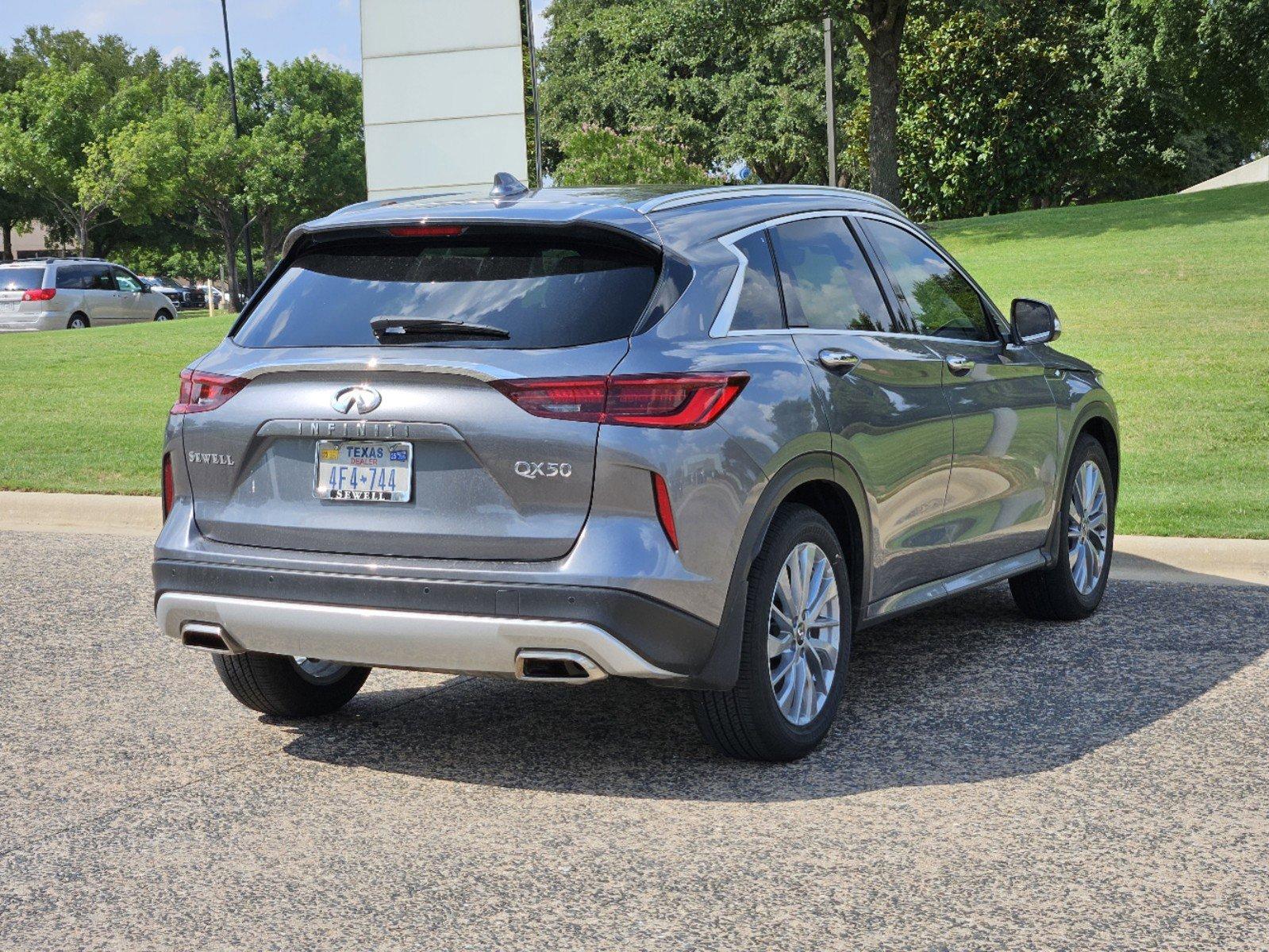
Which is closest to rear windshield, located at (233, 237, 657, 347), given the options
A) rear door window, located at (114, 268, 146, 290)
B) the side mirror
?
the side mirror

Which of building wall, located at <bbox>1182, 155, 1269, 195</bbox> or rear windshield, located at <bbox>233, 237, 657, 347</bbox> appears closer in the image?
rear windshield, located at <bbox>233, 237, 657, 347</bbox>

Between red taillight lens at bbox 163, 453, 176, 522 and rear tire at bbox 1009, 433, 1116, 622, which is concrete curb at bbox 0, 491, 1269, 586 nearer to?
rear tire at bbox 1009, 433, 1116, 622

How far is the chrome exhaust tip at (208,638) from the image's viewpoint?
16.2ft

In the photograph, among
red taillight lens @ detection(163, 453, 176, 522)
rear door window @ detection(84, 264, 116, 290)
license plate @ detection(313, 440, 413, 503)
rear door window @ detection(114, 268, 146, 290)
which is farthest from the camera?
rear door window @ detection(114, 268, 146, 290)

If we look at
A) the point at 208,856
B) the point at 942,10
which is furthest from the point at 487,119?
the point at 942,10

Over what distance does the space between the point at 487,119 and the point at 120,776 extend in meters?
11.3

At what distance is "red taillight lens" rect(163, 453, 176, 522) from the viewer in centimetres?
522

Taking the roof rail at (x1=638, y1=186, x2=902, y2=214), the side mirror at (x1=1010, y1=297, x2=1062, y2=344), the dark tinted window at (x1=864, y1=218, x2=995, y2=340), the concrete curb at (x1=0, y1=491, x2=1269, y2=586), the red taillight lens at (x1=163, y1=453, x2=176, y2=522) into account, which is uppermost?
the roof rail at (x1=638, y1=186, x2=902, y2=214)

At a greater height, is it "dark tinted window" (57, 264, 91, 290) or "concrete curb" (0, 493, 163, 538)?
"dark tinted window" (57, 264, 91, 290)

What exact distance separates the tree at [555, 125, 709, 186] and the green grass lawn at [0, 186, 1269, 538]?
5.54 m

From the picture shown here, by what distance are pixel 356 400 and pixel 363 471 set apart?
0.69 ft

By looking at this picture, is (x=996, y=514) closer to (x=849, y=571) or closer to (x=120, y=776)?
(x=849, y=571)

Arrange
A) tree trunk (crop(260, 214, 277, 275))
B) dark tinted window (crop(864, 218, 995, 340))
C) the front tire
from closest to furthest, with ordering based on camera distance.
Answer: the front tire → dark tinted window (crop(864, 218, 995, 340)) → tree trunk (crop(260, 214, 277, 275))

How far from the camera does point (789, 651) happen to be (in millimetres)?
5109
